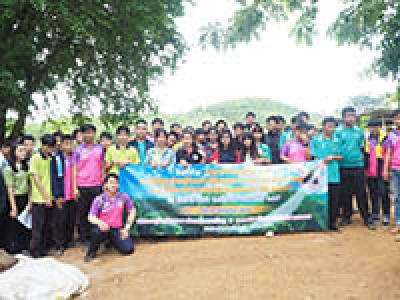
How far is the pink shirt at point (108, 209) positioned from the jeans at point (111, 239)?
0.12m

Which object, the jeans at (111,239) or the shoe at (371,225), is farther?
the shoe at (371,225)

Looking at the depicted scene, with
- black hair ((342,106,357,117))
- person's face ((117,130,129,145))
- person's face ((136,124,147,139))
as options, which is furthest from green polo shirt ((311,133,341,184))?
person's face ((117,130,129,145))

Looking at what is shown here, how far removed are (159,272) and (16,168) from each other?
2651mm

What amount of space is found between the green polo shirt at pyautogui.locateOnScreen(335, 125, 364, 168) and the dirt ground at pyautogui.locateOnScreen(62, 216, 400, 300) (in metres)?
1.05

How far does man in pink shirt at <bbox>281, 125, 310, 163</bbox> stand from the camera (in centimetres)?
595

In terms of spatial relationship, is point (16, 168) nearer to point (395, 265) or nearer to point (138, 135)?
point (138, 135)

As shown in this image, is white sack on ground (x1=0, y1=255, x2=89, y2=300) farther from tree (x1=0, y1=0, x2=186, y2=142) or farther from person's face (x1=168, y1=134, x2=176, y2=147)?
tree (x1=0, y1=0, x2=186, y2=142)

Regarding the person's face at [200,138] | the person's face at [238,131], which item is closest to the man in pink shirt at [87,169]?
the person's face at [200,138]

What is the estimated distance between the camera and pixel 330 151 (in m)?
5.70

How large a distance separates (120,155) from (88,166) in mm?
498

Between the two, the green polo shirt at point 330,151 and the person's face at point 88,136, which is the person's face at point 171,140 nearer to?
the person's face at point 88,136

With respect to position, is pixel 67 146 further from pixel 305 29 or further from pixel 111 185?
pixel 305 29

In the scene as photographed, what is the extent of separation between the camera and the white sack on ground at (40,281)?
3803 mm

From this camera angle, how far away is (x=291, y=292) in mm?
3707
